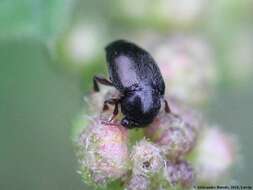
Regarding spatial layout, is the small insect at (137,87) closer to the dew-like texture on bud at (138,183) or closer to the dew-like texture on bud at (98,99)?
the dew-like texture on bud at (98,99)

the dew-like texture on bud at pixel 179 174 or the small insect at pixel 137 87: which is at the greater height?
the small insect at pixel 137 87

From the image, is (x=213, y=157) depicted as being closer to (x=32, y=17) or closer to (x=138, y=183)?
(x=138, y=183)

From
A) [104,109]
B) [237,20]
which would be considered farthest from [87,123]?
[237,20]

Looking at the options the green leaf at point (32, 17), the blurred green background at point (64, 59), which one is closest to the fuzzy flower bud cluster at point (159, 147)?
the blurred green background at point (64, 59)

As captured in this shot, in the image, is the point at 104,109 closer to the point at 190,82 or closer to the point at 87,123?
the point at 87,123

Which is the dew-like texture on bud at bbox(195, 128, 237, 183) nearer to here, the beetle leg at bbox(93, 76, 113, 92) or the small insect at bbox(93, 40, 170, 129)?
the small insect at bbox(93, 40, 170, 129)

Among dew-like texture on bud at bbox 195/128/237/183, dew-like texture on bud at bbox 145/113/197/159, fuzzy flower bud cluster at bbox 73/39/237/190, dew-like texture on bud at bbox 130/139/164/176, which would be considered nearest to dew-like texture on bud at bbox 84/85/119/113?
fuzzy flower bud cluster at bbox 73/39/237/190

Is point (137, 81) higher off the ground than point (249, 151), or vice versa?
point (137, 81)
